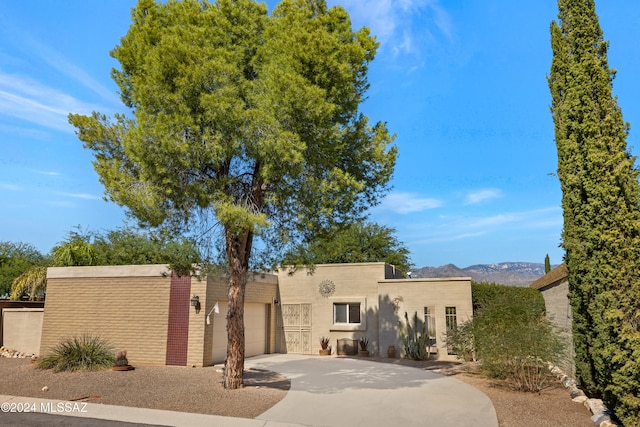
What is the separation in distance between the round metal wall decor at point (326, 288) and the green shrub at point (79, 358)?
31.3 feet

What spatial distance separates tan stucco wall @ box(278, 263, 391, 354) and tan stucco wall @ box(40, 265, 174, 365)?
604 cm

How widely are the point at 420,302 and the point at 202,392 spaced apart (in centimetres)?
1107

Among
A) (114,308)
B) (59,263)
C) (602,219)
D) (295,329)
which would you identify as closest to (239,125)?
(602,219)

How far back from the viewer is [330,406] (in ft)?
31.5

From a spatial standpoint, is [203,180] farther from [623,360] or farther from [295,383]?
[623,360]

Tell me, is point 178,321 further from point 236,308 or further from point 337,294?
point 337,294

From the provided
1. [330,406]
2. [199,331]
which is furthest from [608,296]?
[199,331]

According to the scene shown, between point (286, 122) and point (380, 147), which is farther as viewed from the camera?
point (380, 147)

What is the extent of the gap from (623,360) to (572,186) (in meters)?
3.84

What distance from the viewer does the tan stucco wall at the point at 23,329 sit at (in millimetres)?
18555

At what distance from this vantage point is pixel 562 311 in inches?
560

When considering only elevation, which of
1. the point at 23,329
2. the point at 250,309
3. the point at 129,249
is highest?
the point at 129,249

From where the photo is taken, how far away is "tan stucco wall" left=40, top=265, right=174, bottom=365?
632 inches

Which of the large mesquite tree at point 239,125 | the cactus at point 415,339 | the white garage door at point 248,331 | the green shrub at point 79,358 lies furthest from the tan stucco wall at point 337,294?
the large mesquite tree at point 239,125
